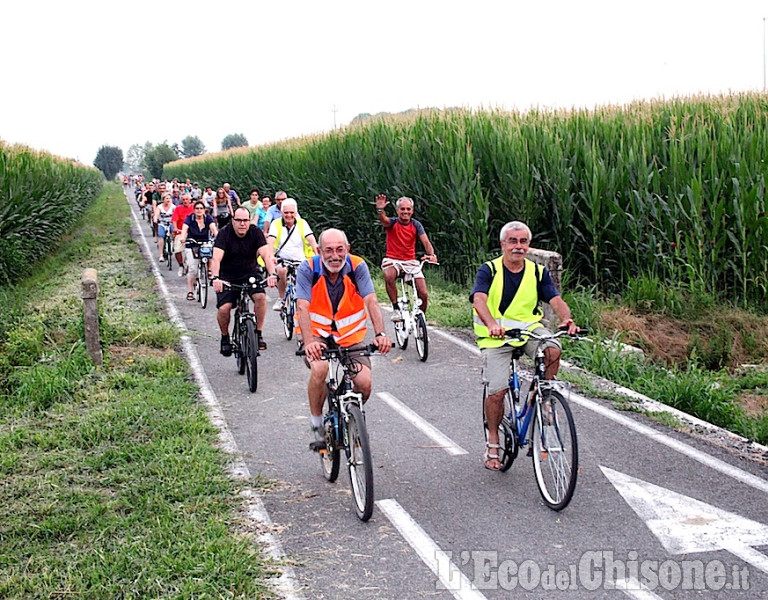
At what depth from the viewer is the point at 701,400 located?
861 cm

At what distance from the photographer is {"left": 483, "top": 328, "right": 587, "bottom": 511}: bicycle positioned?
5.86 metres

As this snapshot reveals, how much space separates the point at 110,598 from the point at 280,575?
94cm

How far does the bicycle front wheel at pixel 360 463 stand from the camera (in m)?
5.77

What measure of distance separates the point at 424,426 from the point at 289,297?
5.07 m

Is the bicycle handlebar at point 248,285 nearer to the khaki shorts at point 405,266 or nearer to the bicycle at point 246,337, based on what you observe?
the bicycle at point 246,337

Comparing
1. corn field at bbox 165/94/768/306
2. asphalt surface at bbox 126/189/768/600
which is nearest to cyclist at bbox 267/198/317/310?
corn field at bbox 165/94/768/306

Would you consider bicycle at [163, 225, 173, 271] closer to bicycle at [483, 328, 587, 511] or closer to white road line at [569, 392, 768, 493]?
white road line at [569, 392, 768, 493]

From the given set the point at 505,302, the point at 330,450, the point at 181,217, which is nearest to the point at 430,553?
the point at 330,450

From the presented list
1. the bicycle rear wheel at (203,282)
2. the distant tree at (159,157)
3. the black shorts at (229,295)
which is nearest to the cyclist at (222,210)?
the bicycle rear wheel at (203,282)

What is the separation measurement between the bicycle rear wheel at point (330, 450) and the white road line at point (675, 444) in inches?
112

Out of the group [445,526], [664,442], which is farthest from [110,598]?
[664,442]

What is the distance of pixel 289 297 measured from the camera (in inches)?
509

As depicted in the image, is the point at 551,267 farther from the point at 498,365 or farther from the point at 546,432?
the point at 546,432

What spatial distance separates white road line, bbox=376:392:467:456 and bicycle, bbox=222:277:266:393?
145cm
